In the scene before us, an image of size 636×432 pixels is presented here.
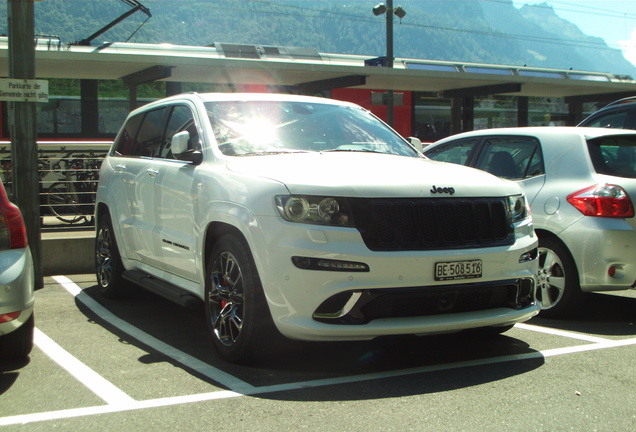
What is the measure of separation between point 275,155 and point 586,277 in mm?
2653

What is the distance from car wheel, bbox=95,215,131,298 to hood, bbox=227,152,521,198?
262cm

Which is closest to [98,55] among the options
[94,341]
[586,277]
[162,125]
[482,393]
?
A: [162,125]

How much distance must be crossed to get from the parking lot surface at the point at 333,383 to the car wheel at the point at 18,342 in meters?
0.09

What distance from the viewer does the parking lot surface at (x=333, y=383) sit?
3.71 metres

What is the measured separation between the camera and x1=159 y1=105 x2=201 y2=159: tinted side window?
18.6 feet

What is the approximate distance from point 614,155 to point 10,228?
461 centimetres

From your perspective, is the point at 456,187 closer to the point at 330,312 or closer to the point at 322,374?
the point at 330,312

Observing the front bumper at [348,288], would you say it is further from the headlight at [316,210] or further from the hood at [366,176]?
the hood at [366,176]

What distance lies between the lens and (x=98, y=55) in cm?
1727

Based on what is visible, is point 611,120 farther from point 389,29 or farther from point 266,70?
point 389,29

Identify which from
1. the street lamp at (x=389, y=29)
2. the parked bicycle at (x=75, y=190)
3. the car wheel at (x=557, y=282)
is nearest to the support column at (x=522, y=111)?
the street lamp at (x=389, y=29)

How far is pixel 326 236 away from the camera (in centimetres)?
421

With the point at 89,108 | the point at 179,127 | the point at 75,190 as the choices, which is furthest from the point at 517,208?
the point at 89,108

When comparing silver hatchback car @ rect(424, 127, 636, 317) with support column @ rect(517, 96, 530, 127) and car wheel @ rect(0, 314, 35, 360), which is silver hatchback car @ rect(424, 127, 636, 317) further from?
support column @ rect(517, 96, 530, 127)
